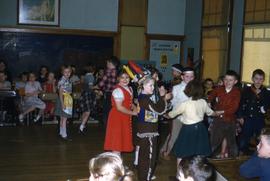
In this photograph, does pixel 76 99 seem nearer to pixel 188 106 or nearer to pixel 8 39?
pixel 8 39

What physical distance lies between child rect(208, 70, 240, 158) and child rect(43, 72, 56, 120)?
11.8 feet

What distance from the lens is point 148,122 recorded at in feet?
15.4

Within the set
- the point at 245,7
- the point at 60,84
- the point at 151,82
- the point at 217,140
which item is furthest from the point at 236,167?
the point at 245,7

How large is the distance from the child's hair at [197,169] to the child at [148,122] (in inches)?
90.8

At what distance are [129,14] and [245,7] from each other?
303 centimetres

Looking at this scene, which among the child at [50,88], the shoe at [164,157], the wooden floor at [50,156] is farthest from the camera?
the child at [50,88]

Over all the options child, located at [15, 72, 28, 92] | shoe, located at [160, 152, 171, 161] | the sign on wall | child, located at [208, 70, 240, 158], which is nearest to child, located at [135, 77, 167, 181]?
child, located at [208, 70, 240, 158]

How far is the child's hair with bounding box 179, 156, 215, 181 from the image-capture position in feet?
7.38

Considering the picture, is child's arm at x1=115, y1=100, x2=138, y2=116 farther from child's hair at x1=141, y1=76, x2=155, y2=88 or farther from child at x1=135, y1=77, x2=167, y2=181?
child's hair at x1=141, y1=76, x2=155, y2=88

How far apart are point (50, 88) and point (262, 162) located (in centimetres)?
618

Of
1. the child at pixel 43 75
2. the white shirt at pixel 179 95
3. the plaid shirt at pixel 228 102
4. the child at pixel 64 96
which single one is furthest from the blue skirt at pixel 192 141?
the child at pixel 43 75

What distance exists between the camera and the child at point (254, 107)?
592 cm

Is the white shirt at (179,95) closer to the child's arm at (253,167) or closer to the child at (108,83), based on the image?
the child at (108,83)

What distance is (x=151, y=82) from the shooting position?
15.1 ft
